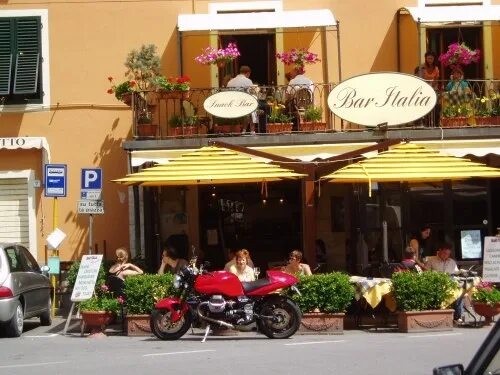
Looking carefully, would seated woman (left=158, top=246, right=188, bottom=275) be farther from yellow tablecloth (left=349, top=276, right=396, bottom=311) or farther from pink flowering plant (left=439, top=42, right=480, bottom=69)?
pink flowering plant (left=439, top=42, right=480, bottom=69)

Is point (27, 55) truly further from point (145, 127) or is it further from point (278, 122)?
point (278, 122)

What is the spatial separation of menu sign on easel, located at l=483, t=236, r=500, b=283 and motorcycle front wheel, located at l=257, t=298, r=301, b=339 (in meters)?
3.43

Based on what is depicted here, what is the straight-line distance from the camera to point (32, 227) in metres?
22.0

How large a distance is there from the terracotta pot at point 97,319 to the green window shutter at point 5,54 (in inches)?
271

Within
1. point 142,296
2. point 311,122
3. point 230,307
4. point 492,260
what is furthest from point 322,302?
point 311,122

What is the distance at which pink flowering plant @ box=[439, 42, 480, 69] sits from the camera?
817 inches

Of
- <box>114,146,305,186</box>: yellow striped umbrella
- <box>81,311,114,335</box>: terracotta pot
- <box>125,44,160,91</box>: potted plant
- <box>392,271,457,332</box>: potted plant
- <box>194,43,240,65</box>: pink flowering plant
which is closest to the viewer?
<box>392,271,457,332</box>: potted plant

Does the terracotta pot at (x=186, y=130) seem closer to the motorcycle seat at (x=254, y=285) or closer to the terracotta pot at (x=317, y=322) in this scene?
the motorcycle seat at (x=254, y=285)

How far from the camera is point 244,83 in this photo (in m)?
20.6

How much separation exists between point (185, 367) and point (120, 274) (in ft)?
18.1

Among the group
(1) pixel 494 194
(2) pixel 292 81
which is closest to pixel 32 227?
(2) pixel 292 81

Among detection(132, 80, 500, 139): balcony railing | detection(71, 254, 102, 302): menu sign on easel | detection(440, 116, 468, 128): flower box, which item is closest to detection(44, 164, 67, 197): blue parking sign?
detection(132, 80, 500, 139): balcony railing

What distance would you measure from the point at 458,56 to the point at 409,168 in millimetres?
4433

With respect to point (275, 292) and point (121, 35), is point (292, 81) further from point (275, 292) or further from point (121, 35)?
point (275, 292)
